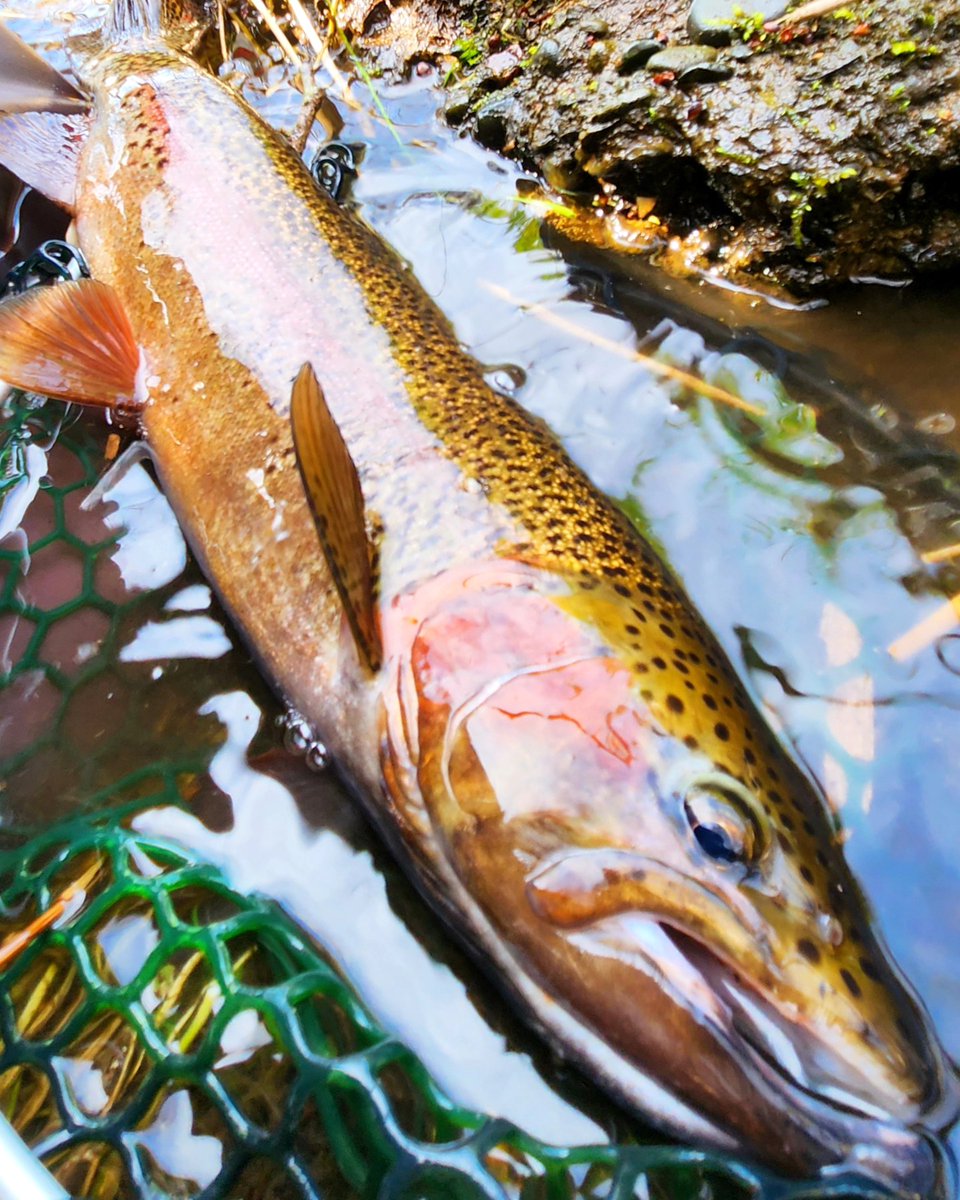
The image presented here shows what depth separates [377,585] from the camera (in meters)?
1.92

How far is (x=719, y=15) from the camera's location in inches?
113

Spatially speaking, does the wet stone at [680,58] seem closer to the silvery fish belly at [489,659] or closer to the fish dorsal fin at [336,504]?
the silvery fish belly at [489,659]

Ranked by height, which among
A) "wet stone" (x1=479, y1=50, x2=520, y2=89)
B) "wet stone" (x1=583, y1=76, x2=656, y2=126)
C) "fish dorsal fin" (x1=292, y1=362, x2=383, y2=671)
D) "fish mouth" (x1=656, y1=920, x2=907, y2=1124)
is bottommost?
"fish mouth" (x1=656, y1=920, x2=907, y2=1124)

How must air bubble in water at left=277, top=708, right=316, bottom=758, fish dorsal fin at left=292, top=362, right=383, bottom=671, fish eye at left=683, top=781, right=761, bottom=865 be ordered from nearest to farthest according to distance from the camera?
fish eye at left=683, top=781, right=761, bottom=865, fish dorsal fin at left=292, top=362, right=383, bottom=671, air bubble in water at left=277, top=708, right=316, bottom=758

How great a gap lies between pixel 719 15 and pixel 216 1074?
350 centimetres

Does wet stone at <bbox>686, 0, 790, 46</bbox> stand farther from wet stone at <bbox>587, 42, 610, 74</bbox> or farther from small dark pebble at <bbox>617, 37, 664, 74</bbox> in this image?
Result: wet stone at <bbox>587, 42, 610, 74</bbox>

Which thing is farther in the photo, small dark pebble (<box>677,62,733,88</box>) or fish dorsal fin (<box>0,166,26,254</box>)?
fish dorsal fin (<box>0,166,26,254</box>)

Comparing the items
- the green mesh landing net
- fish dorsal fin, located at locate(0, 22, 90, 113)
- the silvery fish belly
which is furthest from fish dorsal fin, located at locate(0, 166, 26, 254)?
the green mesh landing net

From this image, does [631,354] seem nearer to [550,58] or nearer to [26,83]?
[550,58]

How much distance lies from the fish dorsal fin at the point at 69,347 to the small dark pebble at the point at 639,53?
6.60 ft

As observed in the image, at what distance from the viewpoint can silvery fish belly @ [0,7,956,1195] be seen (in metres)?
1.41

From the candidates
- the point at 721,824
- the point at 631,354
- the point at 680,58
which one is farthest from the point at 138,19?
the point at 721,824

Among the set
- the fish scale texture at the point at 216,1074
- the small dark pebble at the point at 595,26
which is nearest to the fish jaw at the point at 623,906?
the fish scale texture at the point at 216,1074

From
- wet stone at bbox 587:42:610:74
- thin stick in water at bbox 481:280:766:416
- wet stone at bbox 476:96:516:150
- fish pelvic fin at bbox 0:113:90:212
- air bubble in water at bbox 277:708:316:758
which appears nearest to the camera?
air bubble in water at bbox 277:708:316:758
